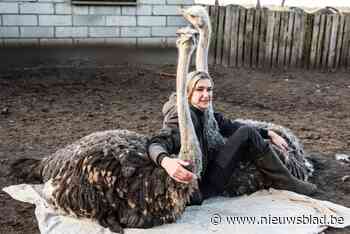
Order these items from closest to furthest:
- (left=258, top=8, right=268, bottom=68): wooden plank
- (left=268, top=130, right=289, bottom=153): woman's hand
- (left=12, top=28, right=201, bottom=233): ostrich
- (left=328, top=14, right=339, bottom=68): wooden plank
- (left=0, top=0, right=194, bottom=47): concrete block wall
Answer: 1. (left=12, top=28, right=201, bottom=233): ostrich
2. (left=268, top=130, right=289, bottom=153): woman's hand
3. (left=0, top=0, right=194, bottom=47): concrete block wall
4. (left=258, top=8, right=268, bottom=68): wooden plank
5. (left=328, top=14, right=339, bottom=68): wooden plank

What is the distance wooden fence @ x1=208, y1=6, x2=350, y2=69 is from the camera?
930 cm

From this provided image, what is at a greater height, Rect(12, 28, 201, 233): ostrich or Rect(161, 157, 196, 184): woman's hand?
Rect(161, 157, 196, 184): woman's hand

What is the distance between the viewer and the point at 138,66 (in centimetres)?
921

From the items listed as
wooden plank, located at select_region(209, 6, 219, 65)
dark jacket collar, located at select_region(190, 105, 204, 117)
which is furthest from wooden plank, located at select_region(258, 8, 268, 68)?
dark jacket collar, located at select_region(190, 105, 204, 117)

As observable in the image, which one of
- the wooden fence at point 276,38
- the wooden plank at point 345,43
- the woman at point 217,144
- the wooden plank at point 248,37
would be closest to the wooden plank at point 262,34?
the wooden fence at point 276,38

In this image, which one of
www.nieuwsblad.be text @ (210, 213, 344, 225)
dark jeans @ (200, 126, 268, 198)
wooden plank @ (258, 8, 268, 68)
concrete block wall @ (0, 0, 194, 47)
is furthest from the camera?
wooden plank @ (258, 8, 268, 68)

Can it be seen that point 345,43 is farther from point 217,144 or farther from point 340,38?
point 217,144

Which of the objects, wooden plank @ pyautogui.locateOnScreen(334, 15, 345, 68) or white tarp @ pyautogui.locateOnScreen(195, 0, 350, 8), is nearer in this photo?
wooden plank @ pyautogui.locateOnScreen(334, 15, 345, 68)

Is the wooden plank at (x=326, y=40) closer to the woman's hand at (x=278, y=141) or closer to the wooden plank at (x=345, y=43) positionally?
the wooden plank at (x=345, y=43)

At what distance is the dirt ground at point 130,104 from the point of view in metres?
4.96

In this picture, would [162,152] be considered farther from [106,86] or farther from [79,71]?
[79,71]

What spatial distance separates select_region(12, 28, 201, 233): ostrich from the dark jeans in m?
0.38

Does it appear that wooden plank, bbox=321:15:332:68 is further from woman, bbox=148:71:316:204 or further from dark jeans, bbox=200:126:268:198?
dark jeans, bbox=200:126:268:198

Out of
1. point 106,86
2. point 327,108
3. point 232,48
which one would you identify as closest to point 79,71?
point 106,86
